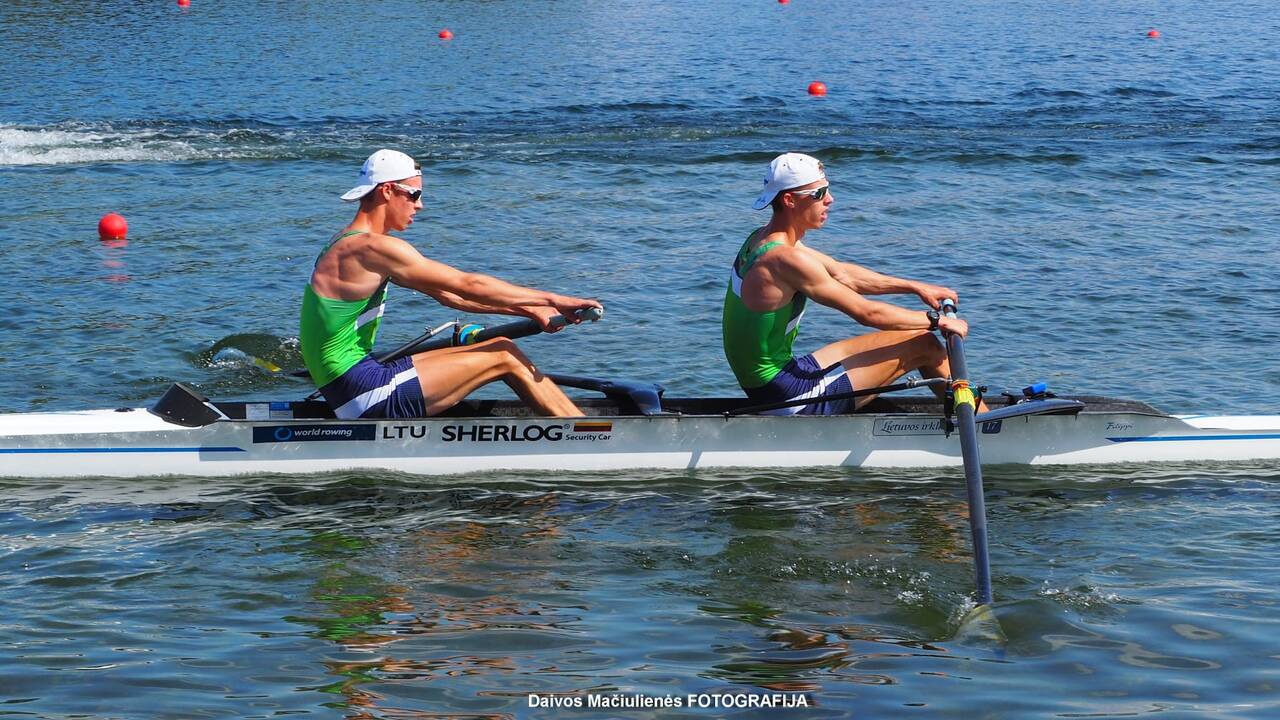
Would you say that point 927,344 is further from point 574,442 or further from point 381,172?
point 381,172

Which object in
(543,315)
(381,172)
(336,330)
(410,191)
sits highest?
(381,172)

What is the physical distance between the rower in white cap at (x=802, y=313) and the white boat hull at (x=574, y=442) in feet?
0.73

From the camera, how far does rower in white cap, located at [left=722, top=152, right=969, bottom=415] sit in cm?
787

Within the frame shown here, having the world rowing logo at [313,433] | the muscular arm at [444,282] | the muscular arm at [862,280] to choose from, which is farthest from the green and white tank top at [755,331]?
the world rowing logo at [313,433]

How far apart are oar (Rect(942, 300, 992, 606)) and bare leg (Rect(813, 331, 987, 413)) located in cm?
43

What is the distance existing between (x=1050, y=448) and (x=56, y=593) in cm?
564

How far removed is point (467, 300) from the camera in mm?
8031

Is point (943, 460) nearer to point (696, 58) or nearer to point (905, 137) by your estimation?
point (905, 137)

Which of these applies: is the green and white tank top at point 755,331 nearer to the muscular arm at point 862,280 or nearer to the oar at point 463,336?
the muscular arm at point 862,280

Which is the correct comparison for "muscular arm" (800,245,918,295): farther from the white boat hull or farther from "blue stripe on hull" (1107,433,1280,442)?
"blue stripe on hull" (1107,433,1280,442)

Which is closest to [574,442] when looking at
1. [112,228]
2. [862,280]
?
[862,280]

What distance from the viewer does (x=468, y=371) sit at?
8.07m

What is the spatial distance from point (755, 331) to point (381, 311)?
2111mm

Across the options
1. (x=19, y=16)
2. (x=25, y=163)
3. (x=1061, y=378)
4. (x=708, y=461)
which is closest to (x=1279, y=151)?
(x=1061, y=378)
